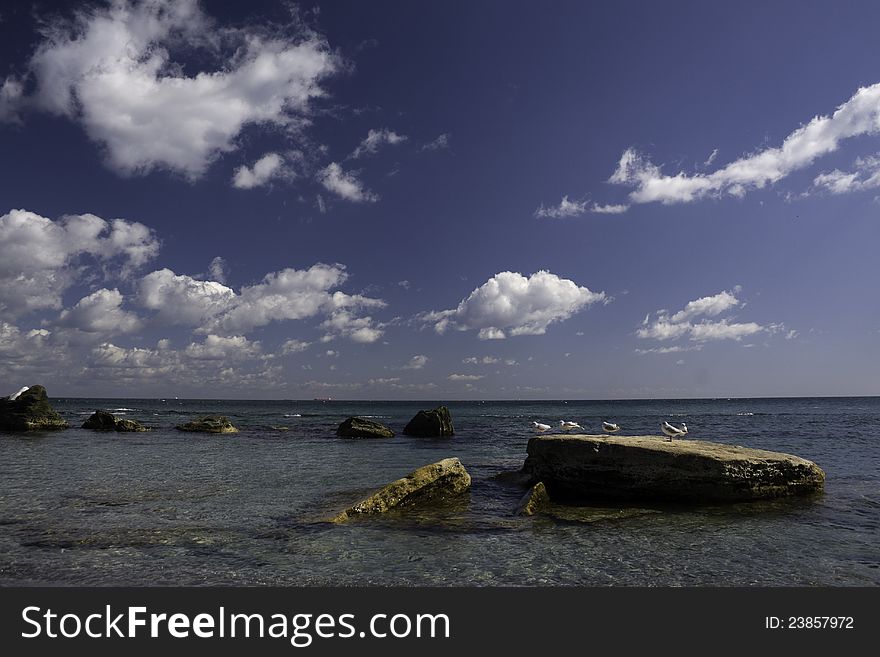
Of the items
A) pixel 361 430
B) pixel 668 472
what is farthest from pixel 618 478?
pixel 361 430

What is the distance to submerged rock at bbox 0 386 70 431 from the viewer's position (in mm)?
39906

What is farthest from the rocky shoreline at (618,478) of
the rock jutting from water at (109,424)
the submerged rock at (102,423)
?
the submerged rock at (102,423)

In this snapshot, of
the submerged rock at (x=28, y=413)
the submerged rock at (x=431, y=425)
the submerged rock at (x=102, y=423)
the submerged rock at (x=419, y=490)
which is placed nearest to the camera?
the submerged rock at (x=419, y=490)

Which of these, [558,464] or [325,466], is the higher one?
[558,464]

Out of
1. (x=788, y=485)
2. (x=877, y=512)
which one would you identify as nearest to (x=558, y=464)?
(x=788, y=485)

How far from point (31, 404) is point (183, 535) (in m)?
42.1

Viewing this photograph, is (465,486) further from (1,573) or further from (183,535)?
(1,573)

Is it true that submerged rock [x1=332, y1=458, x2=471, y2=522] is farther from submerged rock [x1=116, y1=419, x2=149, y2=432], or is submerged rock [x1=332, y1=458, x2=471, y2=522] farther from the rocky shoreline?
submerged rock [x1=116, y1=419, x2=149, y2=432]

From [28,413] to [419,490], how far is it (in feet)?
140

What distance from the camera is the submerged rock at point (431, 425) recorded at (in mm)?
41531

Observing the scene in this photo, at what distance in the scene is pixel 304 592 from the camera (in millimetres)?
7156

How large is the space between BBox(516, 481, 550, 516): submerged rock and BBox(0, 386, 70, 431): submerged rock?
43.9 metres

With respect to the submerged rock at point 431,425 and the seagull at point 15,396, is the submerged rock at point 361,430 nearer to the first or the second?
the submerged rock at point 431,425

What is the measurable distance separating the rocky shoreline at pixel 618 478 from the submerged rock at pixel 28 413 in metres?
41.1
